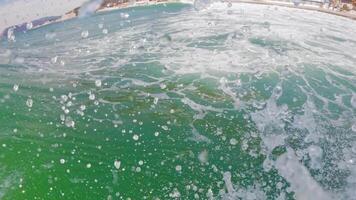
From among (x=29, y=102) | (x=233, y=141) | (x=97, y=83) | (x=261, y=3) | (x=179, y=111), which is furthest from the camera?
(x=261, y=3)

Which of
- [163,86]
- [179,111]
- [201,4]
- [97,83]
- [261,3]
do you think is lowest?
[179,111]

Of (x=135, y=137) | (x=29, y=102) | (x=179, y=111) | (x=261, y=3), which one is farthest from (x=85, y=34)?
(x=261, y=3)

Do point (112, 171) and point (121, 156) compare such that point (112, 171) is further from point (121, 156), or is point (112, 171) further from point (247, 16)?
point (247, 16)

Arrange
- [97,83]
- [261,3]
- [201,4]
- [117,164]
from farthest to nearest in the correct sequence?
[261,3], [201,4], [97,83], [117,164]

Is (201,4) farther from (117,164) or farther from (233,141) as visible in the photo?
(117,164)

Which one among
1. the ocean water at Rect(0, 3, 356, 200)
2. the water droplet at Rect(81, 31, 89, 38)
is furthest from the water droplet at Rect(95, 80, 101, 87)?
the water droplet at Rect(81, 31, 89, 38)

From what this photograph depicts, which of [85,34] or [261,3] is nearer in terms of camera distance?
[85,34]

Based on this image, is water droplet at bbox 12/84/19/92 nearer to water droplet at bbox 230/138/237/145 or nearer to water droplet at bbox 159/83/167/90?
water droplet at bbox 159/83/167/90

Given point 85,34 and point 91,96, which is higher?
point 85,34
